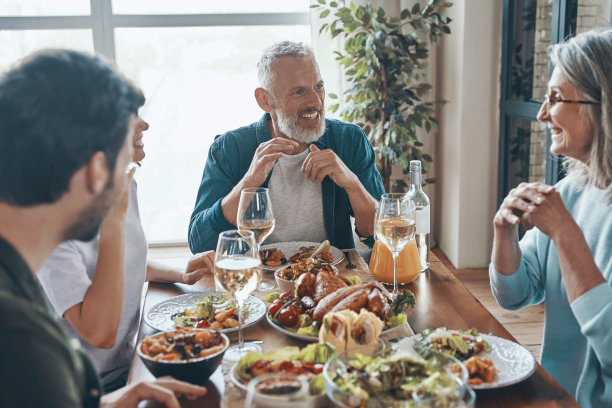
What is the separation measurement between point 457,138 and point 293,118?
204 cm

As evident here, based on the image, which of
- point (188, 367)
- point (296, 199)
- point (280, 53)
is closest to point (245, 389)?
point (188, 367)

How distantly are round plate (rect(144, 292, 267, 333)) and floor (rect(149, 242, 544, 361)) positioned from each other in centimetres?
172

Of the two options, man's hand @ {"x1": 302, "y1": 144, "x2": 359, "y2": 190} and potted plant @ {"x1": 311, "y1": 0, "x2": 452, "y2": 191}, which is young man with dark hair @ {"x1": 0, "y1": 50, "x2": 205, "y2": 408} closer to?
man's hand @ {"x1": 302, "y1": 144, "x2": 359, "y2": 190}

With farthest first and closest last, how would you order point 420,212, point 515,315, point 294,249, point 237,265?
1. point 515,315
2. point 294,249
3. point 420,212
4. point 237,265

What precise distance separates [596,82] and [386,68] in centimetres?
259

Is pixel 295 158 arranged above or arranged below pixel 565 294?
above

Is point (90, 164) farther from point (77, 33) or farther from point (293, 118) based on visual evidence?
point (77, 33)

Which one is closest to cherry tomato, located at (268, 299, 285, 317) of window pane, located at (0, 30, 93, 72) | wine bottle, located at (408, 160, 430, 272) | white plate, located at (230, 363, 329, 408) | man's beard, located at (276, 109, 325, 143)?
white plate, located at (230, 363, 329, 408)

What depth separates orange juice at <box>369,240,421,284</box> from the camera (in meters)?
1.55

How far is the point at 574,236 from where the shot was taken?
1.29 metres

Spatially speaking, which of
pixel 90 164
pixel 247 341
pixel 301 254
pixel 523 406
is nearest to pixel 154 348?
pixel 247 341

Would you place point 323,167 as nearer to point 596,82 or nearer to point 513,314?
point 596,82

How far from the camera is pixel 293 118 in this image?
2.31 metres

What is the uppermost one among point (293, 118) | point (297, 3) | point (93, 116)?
point (297, 3)
